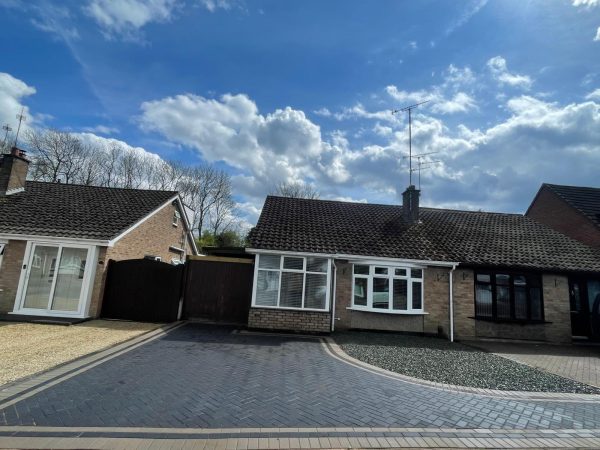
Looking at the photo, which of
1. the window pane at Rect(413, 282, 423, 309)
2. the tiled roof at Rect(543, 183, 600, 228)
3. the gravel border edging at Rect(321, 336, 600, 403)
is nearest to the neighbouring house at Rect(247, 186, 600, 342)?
the window pane at Rect(413, 282, 423, 309)

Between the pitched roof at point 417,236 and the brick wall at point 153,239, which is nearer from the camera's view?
the pitched roof at point 417,236

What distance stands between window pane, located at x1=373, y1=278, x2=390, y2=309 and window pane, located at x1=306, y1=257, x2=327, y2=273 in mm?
2010

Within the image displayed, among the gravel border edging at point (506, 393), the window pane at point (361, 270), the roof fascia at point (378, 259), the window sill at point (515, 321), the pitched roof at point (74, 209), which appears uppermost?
the pitched roof at point (74, 209)

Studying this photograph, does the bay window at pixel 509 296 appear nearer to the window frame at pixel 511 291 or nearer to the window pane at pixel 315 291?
the window frame at pixel 511 291

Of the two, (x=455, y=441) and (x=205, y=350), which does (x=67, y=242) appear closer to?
(x=205, y=350)

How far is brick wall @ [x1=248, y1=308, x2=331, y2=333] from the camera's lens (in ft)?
38.2

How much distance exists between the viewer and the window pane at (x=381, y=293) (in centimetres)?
1244

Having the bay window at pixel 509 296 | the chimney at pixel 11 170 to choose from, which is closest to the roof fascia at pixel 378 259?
the bay window at pixel 509 296

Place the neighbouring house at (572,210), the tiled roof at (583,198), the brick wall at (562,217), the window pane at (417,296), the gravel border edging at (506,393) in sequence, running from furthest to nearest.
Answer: the tiled roof at (583,198) < the neighbouring house at (572,210) < the brick wall at (562,217) < the window pane at (417,296) < the gravel border edging at (506,393)

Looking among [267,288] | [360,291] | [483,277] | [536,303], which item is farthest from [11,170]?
[536,303]

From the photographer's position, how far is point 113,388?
549 centimetres

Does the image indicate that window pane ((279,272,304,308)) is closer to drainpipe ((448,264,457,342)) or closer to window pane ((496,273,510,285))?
drainpipe ((448,264,457,342))

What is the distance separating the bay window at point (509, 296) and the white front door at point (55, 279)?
14713 mm

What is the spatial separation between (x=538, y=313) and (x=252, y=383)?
1240 cm
